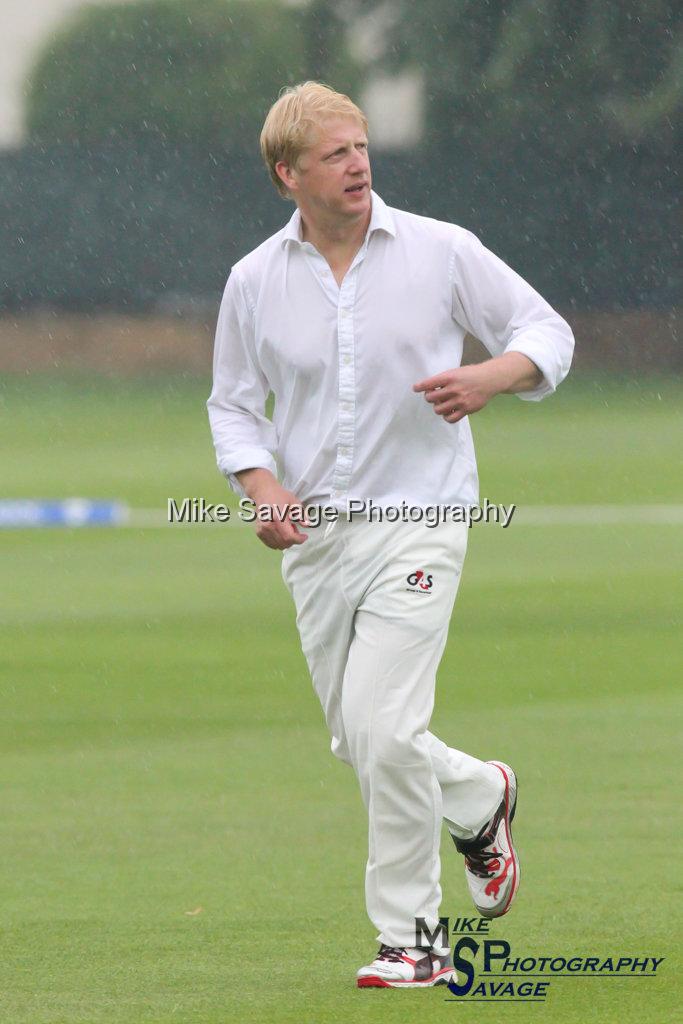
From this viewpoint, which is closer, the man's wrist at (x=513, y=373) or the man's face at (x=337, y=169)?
the man's wrist at (x=513, y=373)

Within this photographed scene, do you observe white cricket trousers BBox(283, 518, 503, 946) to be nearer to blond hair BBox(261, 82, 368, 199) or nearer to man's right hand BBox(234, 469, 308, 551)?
man's right hand BBox(234, 469, 308, 551)

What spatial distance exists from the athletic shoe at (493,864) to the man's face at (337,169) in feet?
5.09

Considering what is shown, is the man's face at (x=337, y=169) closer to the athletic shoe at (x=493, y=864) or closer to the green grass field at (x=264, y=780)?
the athletic shoe at (x=493, y=864)

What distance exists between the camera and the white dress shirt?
209 inches

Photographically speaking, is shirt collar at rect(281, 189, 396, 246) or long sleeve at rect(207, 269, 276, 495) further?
long sleeve at rect(207, 269, 276, 495)

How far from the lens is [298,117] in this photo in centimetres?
538

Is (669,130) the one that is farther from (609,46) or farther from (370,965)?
(370,965)

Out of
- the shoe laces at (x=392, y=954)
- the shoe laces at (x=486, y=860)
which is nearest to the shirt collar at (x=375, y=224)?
the shoe laces at (x=486, y=860)

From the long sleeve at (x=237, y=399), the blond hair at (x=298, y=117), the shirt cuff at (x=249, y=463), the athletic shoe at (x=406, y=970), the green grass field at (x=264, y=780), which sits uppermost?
the blond hair at (x=298, y=117)

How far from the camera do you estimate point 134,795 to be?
787cm

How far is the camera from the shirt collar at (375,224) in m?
5.38

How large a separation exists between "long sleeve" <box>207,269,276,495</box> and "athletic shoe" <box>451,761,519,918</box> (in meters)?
1.07

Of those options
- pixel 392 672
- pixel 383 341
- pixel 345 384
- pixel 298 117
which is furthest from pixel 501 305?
pixel 392 672

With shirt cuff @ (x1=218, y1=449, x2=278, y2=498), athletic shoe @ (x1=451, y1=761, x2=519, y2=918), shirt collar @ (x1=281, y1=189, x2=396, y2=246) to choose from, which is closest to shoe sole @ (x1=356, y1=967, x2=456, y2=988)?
athletic shoe @ (x1=451, y1=761, x2=519, y2=918)
